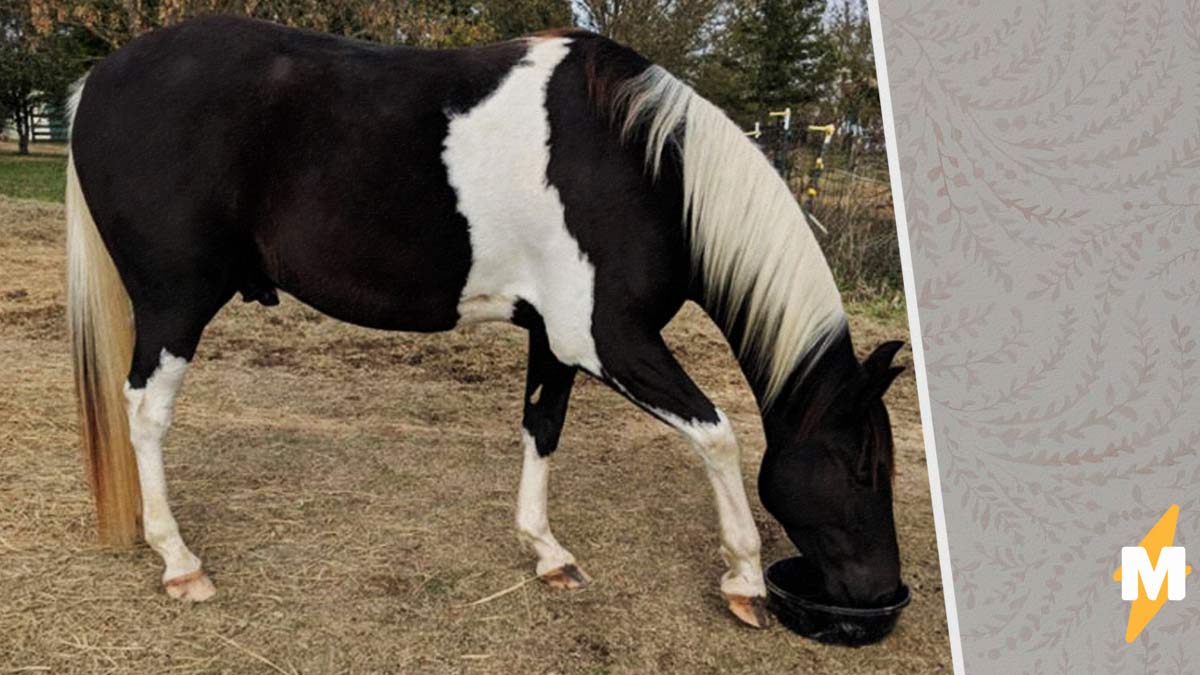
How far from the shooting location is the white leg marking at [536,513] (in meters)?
2.58

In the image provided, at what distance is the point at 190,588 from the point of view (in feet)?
7.73

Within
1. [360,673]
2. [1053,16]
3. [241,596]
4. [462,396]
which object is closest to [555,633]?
[360,673]

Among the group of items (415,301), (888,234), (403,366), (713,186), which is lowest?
(403,366)

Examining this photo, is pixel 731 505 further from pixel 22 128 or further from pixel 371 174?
pixel 22 128

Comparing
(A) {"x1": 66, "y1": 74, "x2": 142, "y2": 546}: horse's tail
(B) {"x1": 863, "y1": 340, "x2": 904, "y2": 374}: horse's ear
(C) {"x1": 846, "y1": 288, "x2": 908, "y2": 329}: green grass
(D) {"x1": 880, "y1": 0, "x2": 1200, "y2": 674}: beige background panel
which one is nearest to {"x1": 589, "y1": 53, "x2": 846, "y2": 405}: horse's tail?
(B) {"x1": 863, "y1": 340, "x2": 904, "y2": 374}: horse's ear

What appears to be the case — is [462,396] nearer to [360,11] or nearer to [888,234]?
[888,234]

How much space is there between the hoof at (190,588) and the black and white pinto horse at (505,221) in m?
0.41

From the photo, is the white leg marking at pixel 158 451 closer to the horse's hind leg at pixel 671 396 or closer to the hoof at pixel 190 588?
the hoof at pixel 190 588

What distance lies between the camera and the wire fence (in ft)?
19.9

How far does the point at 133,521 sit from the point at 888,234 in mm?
5132

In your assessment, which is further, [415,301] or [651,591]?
[651,591]

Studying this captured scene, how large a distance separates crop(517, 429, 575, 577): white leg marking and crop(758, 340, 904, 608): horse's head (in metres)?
0.72

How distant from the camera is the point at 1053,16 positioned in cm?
154

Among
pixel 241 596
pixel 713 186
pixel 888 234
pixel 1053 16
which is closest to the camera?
pixel 1053 16
